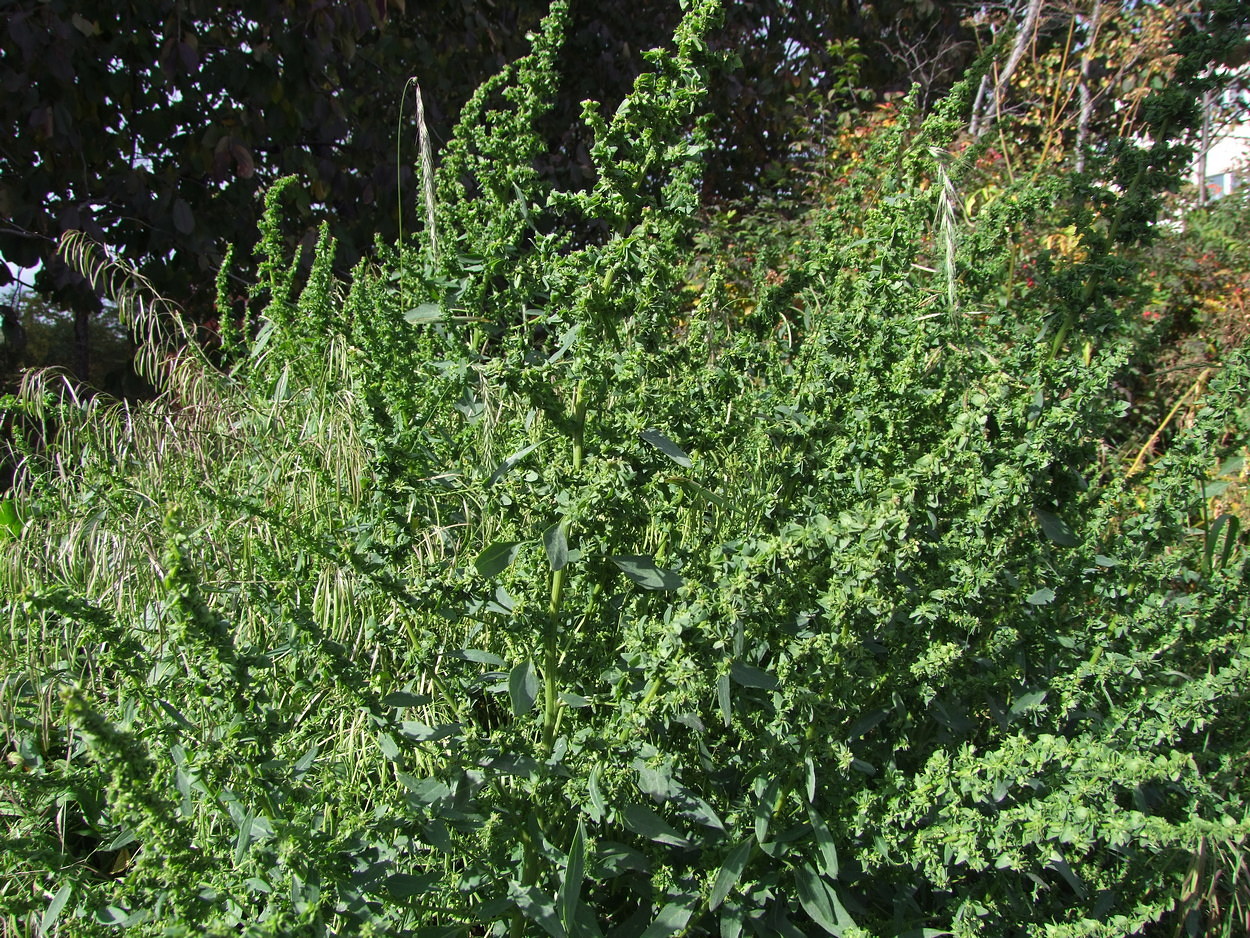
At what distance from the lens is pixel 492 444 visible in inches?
96.6

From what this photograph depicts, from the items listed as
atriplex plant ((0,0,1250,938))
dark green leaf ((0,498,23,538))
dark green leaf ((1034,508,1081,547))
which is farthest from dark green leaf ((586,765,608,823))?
dark green leaf ((0,498,23,538))

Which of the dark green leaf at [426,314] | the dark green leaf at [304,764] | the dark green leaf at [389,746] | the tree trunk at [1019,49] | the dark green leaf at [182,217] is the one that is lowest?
the dark green leaf at [304,764]

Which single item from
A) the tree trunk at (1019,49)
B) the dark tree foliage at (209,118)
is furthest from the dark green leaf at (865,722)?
the tree trunk at (1019,49)

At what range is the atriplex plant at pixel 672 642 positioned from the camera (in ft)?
4.47

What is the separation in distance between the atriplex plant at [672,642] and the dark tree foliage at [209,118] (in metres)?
1.94

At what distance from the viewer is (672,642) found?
1.34 meters

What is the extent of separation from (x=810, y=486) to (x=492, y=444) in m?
0.95

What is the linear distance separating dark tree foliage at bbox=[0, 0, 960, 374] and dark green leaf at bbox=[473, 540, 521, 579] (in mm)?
2289

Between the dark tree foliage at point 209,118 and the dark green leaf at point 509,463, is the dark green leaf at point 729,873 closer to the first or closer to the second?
the dark green leaf at point 509,463

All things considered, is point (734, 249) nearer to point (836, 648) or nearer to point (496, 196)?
point (496, 196)

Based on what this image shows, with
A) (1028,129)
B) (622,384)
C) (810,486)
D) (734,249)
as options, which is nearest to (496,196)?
(622,384)

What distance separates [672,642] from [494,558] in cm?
32

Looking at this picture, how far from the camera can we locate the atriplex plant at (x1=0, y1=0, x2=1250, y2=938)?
53.6 inches

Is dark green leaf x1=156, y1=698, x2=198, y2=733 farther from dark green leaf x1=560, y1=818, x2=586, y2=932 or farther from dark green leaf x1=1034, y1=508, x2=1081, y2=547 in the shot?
dark green leaf x1=1034, y1=508, x2=1081, y2=547
